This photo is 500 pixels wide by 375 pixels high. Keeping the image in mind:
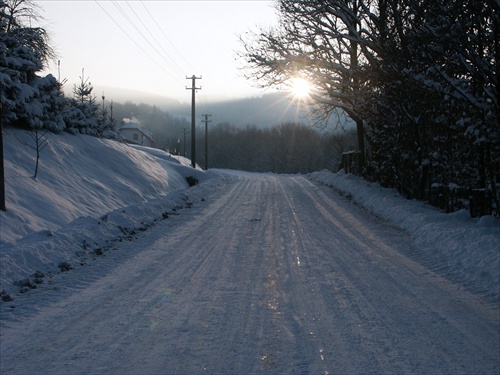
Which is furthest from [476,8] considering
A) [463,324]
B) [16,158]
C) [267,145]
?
[267,145]

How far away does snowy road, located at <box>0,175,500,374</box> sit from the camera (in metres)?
3.94

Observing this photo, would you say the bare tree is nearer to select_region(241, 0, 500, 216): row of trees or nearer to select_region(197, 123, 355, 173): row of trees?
select_region(241, 0, 500, 216): row of trees

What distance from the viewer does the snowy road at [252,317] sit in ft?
12.9

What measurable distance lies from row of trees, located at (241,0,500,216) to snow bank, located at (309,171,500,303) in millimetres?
1039

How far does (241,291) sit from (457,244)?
15.2ft

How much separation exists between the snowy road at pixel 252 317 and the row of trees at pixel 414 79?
13.8ft

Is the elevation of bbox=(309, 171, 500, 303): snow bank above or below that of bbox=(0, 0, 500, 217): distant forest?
below

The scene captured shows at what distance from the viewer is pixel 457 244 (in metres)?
8.31

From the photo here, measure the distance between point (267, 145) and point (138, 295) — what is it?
115965mm

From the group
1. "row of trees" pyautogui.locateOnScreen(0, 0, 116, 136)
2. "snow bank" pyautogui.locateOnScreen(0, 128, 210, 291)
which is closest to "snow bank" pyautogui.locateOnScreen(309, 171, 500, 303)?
"snow bank" pyautogui.locateOnScreen(0, 128, 210, 291)

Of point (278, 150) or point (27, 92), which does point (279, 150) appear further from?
point (27, 92)

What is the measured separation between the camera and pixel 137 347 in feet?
13.9

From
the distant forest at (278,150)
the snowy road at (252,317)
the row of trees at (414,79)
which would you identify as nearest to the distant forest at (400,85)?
the row of trees at (414,79)

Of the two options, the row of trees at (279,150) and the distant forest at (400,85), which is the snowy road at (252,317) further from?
the row of trees at (279,150)
